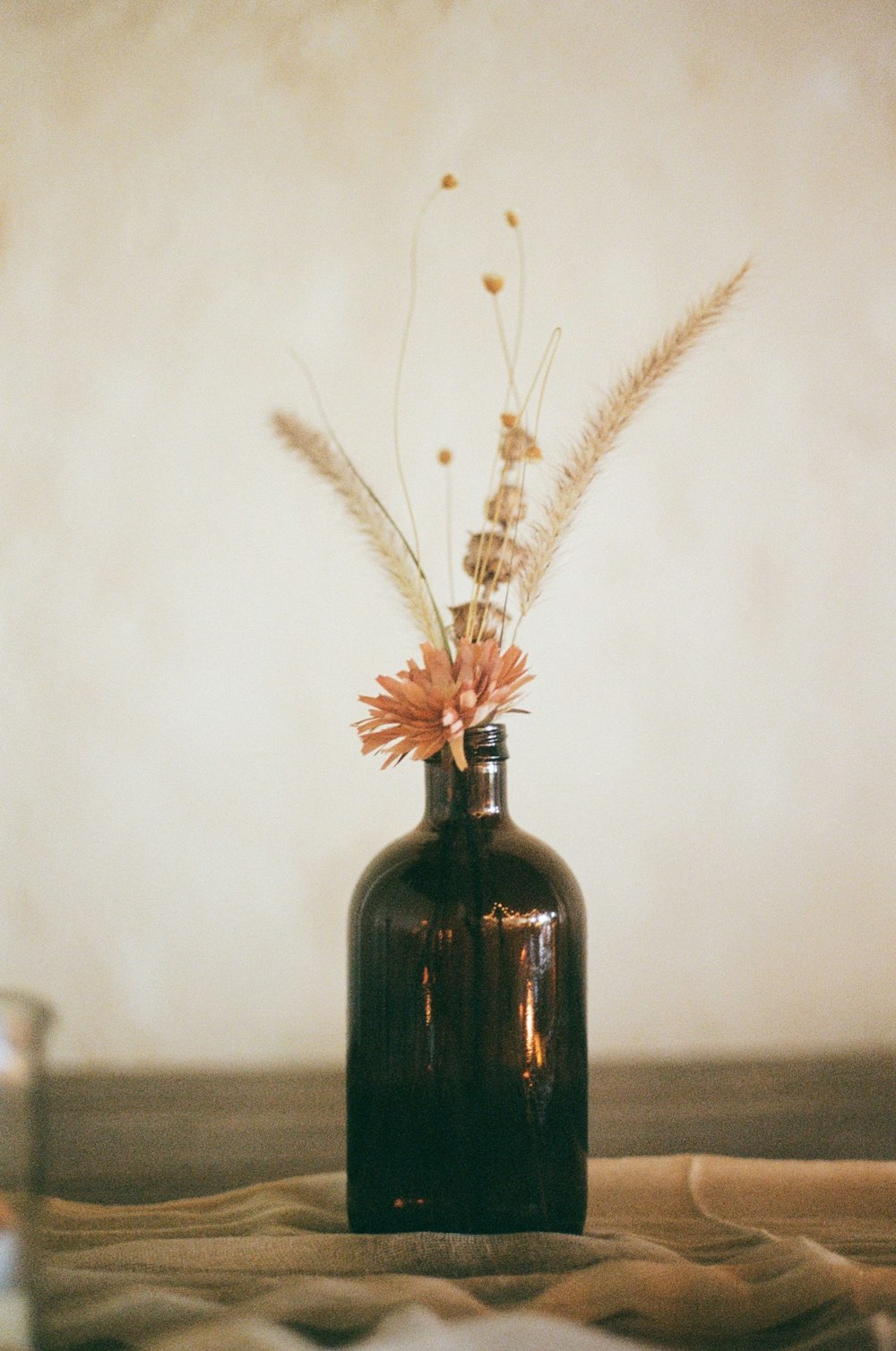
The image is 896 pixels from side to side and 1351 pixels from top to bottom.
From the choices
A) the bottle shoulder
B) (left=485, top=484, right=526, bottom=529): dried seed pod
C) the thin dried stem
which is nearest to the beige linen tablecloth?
the bottle shoulder

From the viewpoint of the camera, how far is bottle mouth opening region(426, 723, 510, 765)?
1.92 ft

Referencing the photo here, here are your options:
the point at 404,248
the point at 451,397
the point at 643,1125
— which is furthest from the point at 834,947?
the point at 404,248

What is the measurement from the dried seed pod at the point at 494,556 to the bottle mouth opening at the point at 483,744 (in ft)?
0.32

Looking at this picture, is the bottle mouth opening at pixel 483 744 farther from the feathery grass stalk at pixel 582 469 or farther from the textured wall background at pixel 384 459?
the textured wall background at pixel 384 459

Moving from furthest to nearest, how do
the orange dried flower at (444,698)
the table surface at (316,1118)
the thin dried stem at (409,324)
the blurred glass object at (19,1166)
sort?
1. the thin dried stem at (409,324)
2. the table surface at (316,1118)
3. the orange dried flower at (444,698)
4. the blurred glass object at (19,1166)

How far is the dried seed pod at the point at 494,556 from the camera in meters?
0.63

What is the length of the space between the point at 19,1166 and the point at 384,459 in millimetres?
643

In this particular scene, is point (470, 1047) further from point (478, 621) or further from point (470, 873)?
point (478, 621)

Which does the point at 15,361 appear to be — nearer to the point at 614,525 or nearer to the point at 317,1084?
the point at 614,525

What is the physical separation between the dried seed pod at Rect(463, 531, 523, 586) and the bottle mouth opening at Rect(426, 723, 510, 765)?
0.32ft

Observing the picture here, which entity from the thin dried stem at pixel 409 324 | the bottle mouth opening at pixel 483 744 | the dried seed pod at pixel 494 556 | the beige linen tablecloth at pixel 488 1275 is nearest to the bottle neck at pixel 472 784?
the bottle mouth opening at pixel 483 744

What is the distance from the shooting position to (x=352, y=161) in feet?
3.03

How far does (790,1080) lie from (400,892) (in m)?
0.47

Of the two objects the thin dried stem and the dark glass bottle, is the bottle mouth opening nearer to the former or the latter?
the dark glass bottle
